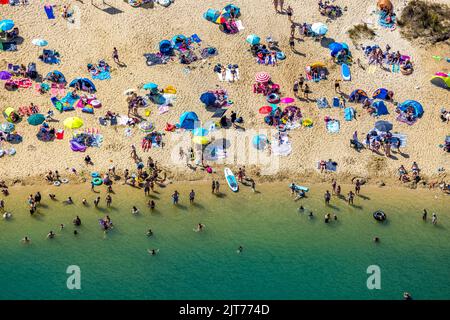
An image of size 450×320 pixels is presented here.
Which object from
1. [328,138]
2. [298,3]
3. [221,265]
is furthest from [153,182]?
[298,3]

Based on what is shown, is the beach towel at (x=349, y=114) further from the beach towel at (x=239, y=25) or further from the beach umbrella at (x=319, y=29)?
the beach towel at (x=239, y=25)

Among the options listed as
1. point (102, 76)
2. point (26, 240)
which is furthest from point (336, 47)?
point (26, 240)

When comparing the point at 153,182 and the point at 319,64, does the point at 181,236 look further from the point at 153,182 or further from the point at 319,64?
the point at 319,64

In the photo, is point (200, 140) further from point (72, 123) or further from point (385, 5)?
point (385, 5)

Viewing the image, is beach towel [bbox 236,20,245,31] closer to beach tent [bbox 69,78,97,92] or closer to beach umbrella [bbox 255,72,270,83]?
beach umbrella [bbox 255,72,270,83]

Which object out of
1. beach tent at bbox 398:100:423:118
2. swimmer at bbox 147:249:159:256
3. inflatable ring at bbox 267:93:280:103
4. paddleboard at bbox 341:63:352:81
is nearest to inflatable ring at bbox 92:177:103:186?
swimmer at bbox 147:249:159:256

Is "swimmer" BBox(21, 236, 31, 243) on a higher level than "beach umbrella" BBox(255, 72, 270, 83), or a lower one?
lower

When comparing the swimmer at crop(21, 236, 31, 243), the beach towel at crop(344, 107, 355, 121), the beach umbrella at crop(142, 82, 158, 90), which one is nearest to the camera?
the swimmer at crop(21, 236, 31, 243)
